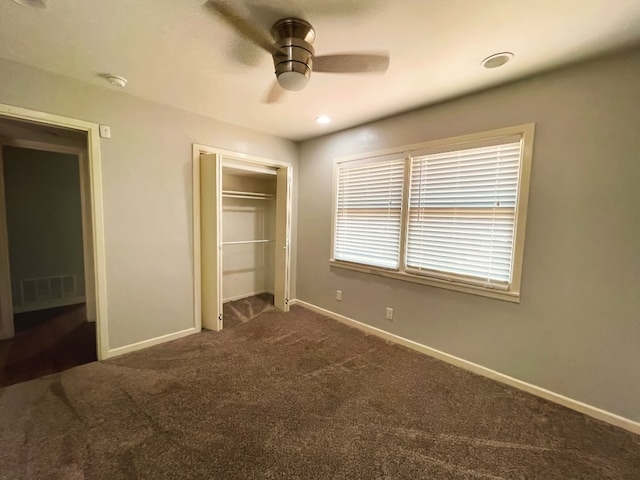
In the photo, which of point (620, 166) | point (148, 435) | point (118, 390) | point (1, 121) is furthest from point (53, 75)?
point (620, 166)

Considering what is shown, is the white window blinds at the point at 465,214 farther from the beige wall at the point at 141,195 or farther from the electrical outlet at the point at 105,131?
the electrical outlet at the point at 105,131

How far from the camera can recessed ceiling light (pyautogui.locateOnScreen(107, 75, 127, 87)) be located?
2.04 m

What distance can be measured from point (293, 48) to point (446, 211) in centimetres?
184

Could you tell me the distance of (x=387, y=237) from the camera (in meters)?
2.91

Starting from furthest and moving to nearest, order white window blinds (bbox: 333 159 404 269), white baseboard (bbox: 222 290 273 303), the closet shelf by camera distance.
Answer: white baseboard (bbox: 222 290 273 303)
the closet shelf
white window blinds (bbox: 333 159 404 269)

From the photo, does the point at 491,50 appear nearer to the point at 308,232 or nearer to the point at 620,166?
the point at 620,166

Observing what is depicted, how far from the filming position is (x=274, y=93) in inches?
86.8

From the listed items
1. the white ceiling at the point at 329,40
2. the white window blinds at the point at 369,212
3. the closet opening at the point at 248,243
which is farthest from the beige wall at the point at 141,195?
the white window blinds at the point at 369,212

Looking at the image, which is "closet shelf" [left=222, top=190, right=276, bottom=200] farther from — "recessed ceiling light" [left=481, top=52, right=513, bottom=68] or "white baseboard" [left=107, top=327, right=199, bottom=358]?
"recessed ceiling light" [left=481, top=52, right=513, bottom=68]

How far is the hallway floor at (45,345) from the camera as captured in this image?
2.20 metres

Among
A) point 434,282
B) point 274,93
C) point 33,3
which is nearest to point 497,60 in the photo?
point 274,93

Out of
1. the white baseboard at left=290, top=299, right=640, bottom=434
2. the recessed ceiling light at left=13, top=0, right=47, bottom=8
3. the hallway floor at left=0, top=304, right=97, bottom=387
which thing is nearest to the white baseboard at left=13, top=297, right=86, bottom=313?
the hallway floor at left=0, top=304, right=97, bottom=387

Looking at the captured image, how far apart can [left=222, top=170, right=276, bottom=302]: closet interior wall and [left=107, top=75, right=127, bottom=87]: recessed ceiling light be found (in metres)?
1.57

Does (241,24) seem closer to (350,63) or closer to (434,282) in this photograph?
(350,63)
